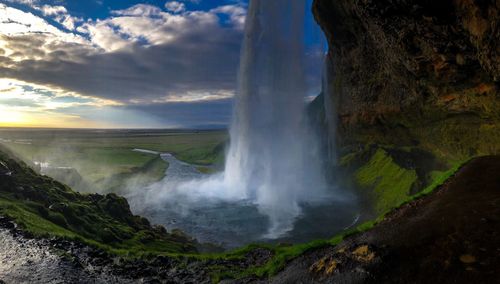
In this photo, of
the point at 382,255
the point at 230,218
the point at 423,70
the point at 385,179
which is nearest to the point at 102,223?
the point at 230,218

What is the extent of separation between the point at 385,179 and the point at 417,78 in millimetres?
25323

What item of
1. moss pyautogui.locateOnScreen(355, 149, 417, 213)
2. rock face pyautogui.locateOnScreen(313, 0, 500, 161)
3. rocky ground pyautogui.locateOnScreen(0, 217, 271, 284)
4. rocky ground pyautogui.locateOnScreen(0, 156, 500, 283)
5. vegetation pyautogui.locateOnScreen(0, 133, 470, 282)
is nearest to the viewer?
rocky ground pyautogui.locateOnScreen(0, 156, 500, 283)

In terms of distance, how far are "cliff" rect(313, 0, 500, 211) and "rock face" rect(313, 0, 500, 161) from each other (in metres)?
0.07

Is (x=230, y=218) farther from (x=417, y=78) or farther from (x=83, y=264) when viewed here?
(x=417, y=78)

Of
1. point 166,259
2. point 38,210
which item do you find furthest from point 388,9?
point 38,210

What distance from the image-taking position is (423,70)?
27.5 meters

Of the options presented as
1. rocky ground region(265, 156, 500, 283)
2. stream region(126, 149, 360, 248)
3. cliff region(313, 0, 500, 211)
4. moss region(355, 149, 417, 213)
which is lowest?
stream region(126, 149, 360, 248)

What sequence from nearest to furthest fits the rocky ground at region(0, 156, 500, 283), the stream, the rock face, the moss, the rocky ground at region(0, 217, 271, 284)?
the rocky ground at region(0, 156, 500, 283) → the rocky ground at region(0, 217, 271, 284) → the rock face → the stream → the moss

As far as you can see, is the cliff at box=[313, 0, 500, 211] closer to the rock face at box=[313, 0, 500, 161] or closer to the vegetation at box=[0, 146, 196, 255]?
the rock face at box=[313, 0, 500, 161]

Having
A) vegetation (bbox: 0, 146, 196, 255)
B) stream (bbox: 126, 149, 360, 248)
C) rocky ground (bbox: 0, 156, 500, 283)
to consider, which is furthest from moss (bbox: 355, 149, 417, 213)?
vegetation (bbox: 0, 146, 196, 255)

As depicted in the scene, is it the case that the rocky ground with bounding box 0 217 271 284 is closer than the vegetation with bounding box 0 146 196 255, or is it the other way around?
the rocky ground with bounding box 0 217 271 284

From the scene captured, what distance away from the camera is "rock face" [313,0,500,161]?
2123 centimetres

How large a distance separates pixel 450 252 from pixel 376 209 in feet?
116

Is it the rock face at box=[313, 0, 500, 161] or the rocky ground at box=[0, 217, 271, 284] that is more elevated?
the rock face at box=[313, 0, 500, 161]
